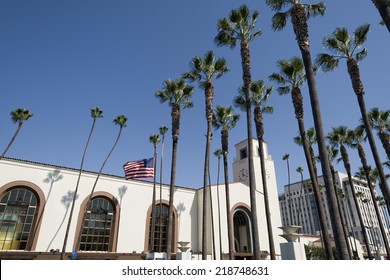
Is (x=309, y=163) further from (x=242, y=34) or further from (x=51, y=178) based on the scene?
(x=51, y=178)

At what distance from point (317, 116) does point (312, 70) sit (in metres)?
2.67

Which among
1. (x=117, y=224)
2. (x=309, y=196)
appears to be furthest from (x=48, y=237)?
(x=309, y=196)

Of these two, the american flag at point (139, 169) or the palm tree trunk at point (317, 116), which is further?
the american flag at point (139, 169)

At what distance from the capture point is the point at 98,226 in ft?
84.5

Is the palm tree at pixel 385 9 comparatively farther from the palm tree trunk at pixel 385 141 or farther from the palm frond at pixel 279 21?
the palm tree trunk at pixel 385 141

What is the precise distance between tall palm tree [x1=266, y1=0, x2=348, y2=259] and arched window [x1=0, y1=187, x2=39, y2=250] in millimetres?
24194

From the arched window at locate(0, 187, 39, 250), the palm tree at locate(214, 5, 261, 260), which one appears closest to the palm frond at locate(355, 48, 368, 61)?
the palm tree at locate(214, 5, 261, 260)

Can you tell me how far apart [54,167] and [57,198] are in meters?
3.14

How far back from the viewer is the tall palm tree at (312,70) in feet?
34.8

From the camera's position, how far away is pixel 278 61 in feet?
66.5

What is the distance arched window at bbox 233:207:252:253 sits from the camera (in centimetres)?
3380

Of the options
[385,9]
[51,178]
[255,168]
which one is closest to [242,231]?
[255,168]

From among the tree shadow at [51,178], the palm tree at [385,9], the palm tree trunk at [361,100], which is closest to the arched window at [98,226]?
the tree shadow at [51,178]
